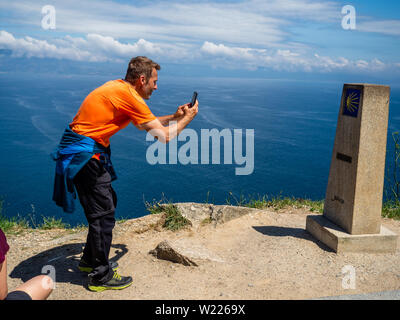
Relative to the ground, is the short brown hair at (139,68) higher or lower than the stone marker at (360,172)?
higher

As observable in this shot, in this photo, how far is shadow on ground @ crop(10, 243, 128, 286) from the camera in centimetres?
465

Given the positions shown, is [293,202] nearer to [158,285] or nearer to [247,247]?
[247,247]

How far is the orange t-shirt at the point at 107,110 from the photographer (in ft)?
12.7

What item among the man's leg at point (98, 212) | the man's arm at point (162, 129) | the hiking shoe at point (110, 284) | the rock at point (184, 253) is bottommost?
the hiking shoe at point (110, 284)

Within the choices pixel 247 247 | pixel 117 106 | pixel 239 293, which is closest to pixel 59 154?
pixel 117 106

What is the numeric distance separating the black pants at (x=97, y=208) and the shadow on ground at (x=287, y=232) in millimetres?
2772

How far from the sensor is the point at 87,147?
12.9 feet

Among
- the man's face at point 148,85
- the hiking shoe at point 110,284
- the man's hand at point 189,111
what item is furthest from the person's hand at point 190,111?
the hiking shoe at point 110,284

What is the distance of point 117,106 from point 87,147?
1.83 feet

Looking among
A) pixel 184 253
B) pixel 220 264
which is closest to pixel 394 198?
pixel 220 264

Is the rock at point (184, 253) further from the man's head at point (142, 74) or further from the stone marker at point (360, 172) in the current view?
the man's head at point (142, 74)

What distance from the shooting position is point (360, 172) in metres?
4.91
